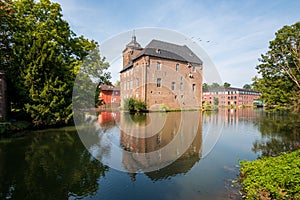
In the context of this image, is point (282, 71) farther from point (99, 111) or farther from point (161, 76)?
point (99, 111)

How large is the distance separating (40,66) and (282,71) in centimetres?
2043

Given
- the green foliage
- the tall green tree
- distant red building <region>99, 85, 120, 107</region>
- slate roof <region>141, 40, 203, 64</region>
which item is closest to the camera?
the tall green tree

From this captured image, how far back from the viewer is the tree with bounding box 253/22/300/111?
13.1 metres

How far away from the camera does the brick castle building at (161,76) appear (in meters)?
33.2

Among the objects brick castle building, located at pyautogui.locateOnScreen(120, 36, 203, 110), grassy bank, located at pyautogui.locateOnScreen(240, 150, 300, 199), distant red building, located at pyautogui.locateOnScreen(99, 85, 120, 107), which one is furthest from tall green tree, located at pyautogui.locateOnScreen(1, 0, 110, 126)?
brick castle building, located at pyautogui.locateOnScreen(120, 36, 203, 110)

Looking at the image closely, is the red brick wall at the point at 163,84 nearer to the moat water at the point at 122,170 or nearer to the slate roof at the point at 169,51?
the slate roof at the point at 169,51

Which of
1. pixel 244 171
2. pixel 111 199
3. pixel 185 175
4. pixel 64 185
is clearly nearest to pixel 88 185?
pixel 64 185

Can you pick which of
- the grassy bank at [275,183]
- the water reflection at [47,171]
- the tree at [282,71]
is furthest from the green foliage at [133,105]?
the grassy bank at [275,183]

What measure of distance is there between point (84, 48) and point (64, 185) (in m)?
18.8

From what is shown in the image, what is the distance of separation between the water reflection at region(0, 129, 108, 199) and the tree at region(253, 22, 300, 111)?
46.4ft

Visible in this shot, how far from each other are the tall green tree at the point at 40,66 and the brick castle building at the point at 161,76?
15.4 metres

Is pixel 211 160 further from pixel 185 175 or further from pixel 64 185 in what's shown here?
pixel 64 185

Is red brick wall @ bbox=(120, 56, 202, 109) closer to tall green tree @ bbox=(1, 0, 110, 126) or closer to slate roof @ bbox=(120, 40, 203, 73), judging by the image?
slate roof @ bbox=(120, 40, 203, 73)

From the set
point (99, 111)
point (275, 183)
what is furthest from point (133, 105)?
point (275, 183)
